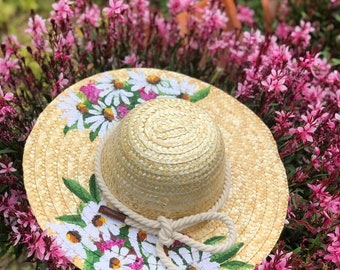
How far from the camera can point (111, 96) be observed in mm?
1903

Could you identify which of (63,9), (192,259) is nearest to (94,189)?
(192,259)

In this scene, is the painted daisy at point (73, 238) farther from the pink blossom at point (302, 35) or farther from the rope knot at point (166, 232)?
the pink blossom at point (302, 35)

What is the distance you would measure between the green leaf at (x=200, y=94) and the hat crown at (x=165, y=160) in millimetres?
361

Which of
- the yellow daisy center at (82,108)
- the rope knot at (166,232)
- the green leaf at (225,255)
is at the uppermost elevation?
the yellow daisy center at (82,108)

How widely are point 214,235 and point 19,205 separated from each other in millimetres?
660

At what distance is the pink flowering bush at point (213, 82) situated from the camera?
1.79 m

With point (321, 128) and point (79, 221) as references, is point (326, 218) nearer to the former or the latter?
point (321, 128)

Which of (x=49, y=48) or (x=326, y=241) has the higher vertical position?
(x=49, y=48)

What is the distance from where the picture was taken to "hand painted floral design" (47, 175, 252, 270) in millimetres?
1526

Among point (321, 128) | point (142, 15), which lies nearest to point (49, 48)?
point (142, 15)

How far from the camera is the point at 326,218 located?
1.81 meters

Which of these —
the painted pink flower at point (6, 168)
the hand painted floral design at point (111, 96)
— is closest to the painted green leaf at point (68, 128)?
the hand painted floral design at point (111, 96)

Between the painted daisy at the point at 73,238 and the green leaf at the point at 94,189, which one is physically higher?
the green leaf at the point at 94,189

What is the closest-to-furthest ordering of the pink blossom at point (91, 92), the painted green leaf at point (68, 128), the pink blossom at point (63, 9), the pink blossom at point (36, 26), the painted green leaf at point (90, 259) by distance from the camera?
the painted green leaf at point (90, 259) → the painted green leaf at point (68, 128) → the pink blossom at point (91, 92) → the pink blossom at point (63, 9) → the pink blossom at point (36, 26)
